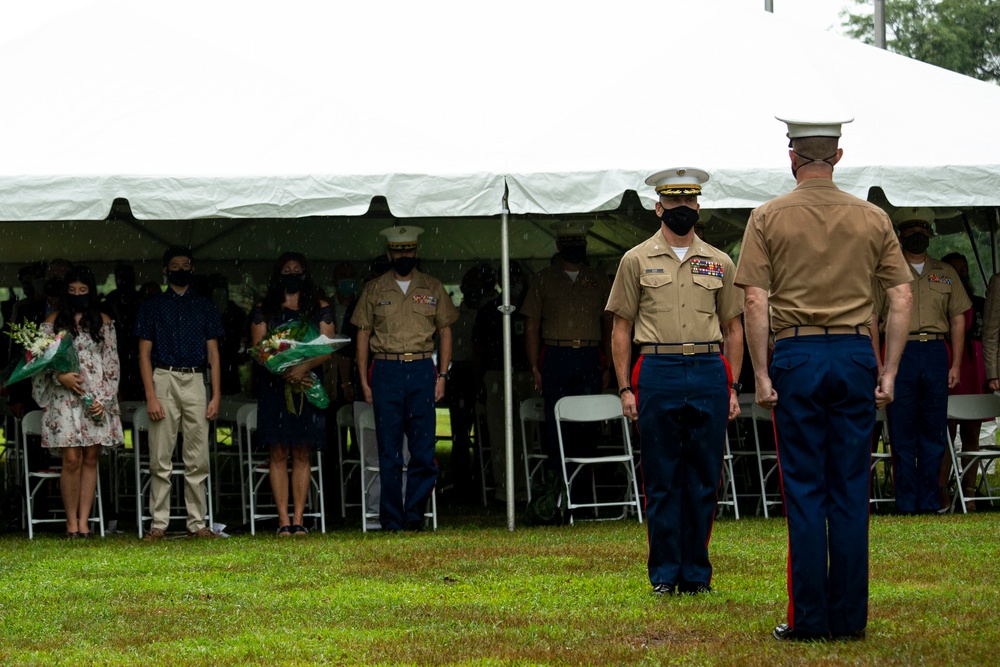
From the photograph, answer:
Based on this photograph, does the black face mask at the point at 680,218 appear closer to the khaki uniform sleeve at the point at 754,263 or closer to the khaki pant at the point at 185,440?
the khaki uniform sleeve at the point at 754,263

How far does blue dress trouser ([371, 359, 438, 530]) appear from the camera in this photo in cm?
945

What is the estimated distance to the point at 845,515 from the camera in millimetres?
5238

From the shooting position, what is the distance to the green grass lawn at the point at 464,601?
5.25 meters

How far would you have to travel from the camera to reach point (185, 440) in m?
9.60

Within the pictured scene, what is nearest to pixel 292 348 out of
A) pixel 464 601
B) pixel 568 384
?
pixel 568 384

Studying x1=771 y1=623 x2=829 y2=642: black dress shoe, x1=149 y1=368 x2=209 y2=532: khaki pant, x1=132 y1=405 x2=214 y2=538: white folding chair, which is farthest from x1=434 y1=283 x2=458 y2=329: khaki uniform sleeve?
x1=771 y1=623 x2=829 y2=642: black dress shoe

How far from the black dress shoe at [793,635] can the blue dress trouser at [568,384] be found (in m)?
4.76

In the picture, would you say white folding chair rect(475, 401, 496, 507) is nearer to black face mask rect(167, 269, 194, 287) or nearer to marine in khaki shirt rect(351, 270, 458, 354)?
marine in khaki shirt rect(351, 270, 458, 354)

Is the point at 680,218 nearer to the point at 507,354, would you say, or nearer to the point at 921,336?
the point at 507,354

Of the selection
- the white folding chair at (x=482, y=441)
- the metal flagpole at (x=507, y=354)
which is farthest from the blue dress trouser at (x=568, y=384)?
the white folding chair at (x=482, y=441)

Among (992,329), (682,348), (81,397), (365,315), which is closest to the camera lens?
(682,348)

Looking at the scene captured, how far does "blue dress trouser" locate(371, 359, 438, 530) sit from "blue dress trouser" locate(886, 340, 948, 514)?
3.27m

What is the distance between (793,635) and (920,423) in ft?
16.0

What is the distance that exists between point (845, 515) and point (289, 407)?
4.99m
